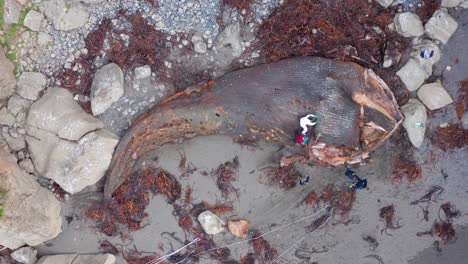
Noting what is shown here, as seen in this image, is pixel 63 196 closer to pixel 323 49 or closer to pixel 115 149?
pixel 115 149

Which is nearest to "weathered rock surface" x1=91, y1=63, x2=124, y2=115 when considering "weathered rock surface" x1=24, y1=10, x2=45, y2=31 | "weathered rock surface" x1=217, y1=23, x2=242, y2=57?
"weathered rock surface" x1=24, y1=10, x2=45, y2=31

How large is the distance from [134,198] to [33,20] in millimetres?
2994

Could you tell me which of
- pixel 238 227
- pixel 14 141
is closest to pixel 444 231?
pixel 238 227

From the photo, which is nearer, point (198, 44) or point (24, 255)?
point (198, 44)

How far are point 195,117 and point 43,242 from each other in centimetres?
313

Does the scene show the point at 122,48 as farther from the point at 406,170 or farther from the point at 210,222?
the point at 406,170

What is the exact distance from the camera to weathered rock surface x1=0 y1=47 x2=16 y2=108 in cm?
659

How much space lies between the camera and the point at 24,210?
6590 millimetres

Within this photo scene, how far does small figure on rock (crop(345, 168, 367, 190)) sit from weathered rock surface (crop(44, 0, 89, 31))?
444cm

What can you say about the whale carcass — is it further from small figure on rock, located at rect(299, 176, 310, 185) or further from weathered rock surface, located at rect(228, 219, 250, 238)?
weathered rock surface, located at rect(228, 219, 250, 238)

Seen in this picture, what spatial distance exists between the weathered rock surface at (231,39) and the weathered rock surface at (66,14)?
2.00 meters

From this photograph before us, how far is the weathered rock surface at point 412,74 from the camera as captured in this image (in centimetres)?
655

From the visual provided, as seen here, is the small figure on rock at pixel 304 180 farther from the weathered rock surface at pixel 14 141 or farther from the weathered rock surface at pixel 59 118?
the weathered rock surface at pixel 14 141

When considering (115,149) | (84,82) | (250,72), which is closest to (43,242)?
(115,149)
